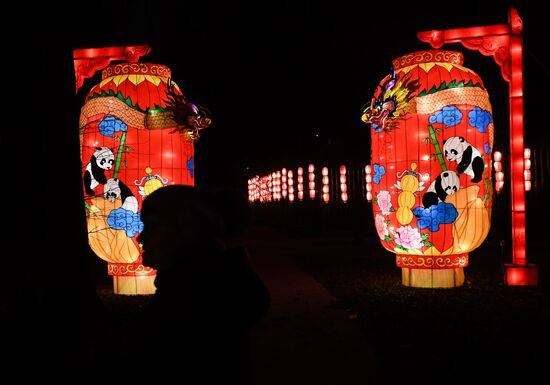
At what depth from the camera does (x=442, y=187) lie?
916cm

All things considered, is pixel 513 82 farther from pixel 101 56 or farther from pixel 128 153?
pixel 101 56

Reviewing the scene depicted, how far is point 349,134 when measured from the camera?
86.7 ft

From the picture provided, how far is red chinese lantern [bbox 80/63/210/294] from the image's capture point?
9.12 metres

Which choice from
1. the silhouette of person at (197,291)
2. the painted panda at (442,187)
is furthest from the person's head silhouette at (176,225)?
the painted panda at (442,187)

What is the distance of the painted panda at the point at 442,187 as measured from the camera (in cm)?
914

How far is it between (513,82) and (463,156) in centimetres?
184

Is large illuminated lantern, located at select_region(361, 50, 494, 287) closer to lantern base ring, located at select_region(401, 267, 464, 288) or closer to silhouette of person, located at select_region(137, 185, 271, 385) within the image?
lantern base ring, located at select_region(401, 267, 464, 288)

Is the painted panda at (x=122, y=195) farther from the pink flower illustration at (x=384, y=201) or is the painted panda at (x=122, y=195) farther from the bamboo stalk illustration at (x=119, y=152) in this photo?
the pink flower illustration at (x=384, y=201)

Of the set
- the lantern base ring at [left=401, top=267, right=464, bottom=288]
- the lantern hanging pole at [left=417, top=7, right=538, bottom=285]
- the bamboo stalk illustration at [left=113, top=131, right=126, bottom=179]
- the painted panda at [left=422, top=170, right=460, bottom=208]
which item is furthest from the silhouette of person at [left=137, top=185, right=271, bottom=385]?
the lantern hanging pole at [left=417, top=7, right=538, bottom=285]

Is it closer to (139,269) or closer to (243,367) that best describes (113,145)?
(139,269)

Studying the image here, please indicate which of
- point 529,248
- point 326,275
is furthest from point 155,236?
point 529,248

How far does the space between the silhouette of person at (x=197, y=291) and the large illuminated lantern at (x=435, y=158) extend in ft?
25.0

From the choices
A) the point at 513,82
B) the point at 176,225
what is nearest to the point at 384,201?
the point at 513,82

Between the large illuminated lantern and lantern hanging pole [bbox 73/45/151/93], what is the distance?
13.2ft
